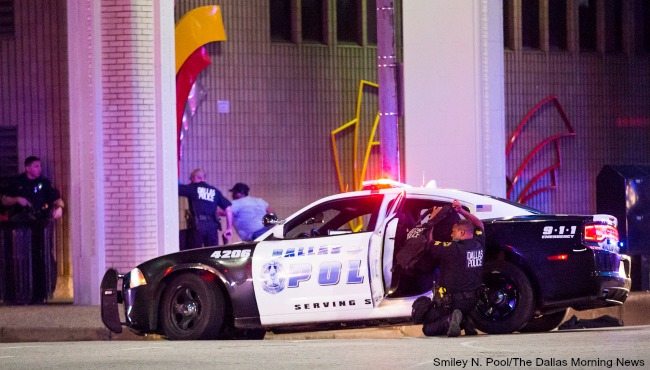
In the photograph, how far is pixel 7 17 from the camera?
20047 mm

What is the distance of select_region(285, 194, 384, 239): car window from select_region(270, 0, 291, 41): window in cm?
857

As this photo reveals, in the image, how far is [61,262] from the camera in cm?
1973

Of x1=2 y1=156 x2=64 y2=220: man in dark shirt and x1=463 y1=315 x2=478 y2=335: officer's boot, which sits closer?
x1=463 y1=315 x2=478 y2=335: officer's boot

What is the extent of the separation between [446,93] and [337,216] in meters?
4.84

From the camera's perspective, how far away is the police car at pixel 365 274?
12.2 meters

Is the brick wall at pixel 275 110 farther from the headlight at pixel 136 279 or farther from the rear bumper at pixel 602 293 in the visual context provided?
the rear bumper at pixel 602 293

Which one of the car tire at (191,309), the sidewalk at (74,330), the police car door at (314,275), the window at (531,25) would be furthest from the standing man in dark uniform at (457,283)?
the window at (531,25)

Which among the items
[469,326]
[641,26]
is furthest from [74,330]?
[641,26]

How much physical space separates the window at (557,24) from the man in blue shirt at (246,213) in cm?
743

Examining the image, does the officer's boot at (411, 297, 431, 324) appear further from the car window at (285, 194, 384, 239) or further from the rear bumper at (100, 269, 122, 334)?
the rear bumper at (100, 269, 122, 334)

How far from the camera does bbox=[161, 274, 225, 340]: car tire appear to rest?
41.2 feet

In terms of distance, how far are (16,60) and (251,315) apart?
892 centimetres

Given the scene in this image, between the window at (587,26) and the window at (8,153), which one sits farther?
the window at (587,26)

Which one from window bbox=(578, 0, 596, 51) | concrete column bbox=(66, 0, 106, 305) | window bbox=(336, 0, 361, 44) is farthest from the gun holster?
window bbox=(578, 0, 596, 51)
